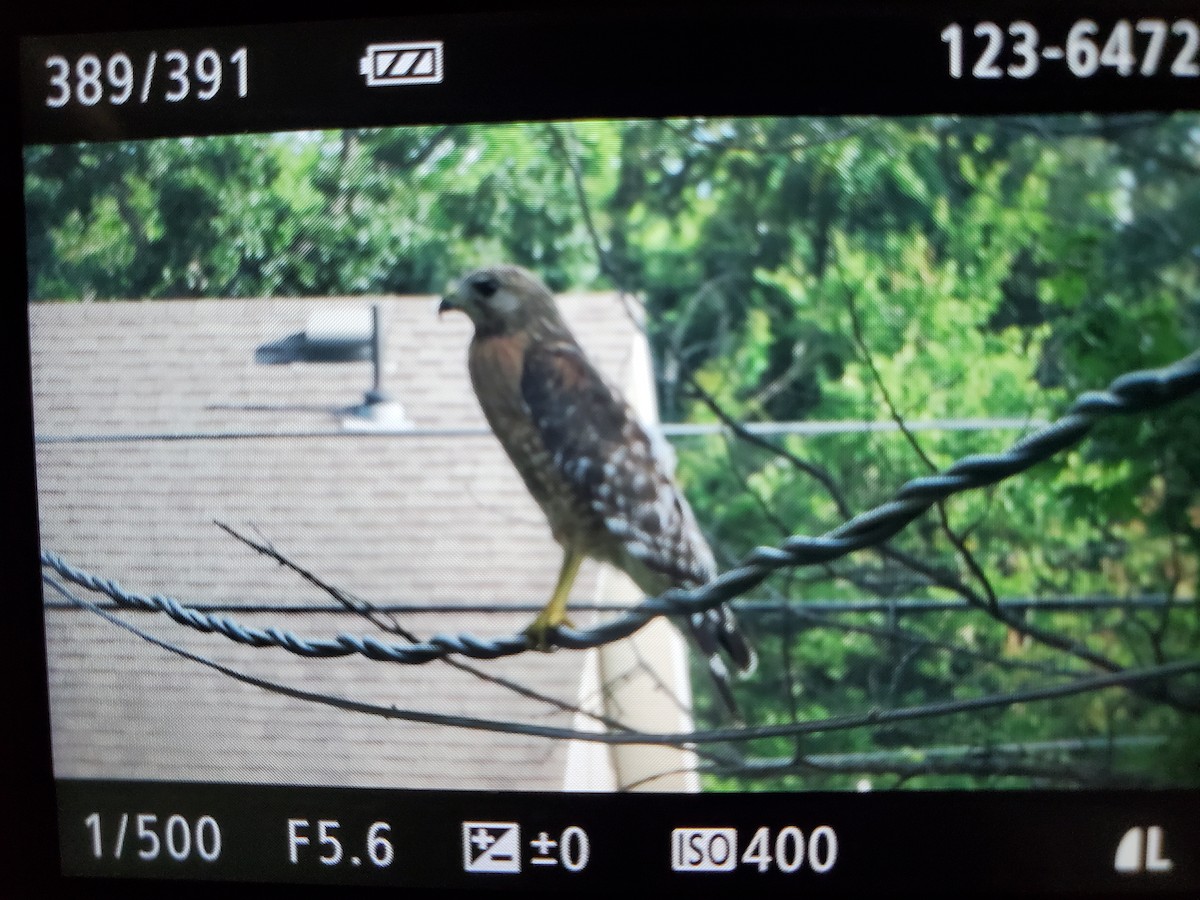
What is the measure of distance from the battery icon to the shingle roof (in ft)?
0.60

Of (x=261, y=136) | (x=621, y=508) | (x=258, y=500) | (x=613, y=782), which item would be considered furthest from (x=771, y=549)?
(x=261, y=136)

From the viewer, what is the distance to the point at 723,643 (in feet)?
3.12

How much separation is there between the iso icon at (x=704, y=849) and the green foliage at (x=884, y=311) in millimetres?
75

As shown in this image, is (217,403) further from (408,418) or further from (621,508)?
(621,508)

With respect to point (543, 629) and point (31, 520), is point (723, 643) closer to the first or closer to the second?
point (543, 629)

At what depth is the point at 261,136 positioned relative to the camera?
0.95 m

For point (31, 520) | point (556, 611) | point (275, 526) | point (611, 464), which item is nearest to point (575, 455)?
point (611, 464)

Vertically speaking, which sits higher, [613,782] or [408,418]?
[408,418]

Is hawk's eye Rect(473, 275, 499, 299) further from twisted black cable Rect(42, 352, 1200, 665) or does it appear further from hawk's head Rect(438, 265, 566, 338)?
twisted black cable Rect(42, 352, 1200, 665)

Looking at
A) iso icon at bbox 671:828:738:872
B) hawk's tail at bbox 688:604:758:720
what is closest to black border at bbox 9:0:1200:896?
iso icon at bbox 671:828:738:872

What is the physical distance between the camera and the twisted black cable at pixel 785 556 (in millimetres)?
892

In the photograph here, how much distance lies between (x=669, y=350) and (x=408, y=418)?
22 centimetres

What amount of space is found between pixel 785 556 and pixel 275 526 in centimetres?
42

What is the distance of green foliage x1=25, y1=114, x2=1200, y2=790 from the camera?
0.92 m
